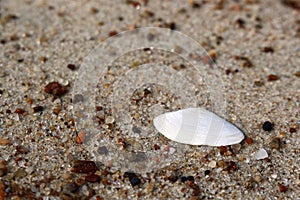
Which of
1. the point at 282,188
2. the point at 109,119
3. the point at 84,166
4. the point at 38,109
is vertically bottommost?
the point at 282,188

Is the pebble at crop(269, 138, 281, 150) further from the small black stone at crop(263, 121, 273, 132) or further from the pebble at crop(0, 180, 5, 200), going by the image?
the pebble at crop(0, 180, 5, 200)

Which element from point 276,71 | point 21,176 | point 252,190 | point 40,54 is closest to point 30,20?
point 40,54

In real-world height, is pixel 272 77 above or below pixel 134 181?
above

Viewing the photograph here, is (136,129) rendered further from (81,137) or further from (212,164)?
(212,164)

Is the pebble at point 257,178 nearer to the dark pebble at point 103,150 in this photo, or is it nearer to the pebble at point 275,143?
the pebble at point 275,143

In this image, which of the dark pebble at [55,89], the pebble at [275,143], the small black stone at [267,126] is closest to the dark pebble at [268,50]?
the small black stone at [267,126]

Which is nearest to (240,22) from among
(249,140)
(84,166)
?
(249,140)
